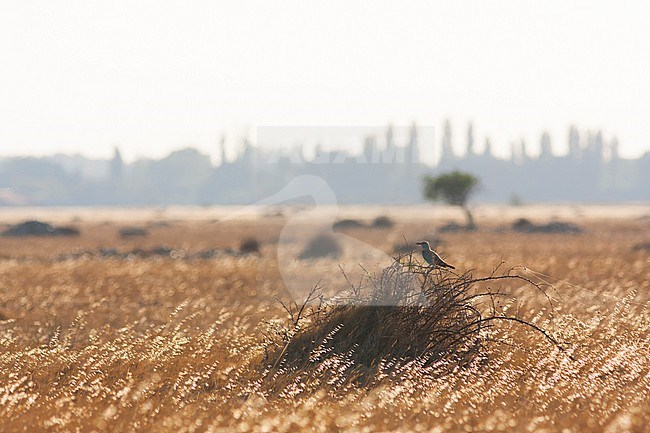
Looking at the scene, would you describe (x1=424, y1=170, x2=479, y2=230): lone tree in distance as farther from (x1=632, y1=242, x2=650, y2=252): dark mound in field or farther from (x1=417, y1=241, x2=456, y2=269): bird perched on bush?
(x1=417, y1=241, x2=456, y2=269): bird perched on bush

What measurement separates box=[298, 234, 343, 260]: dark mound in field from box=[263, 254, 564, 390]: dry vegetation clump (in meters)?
18.6

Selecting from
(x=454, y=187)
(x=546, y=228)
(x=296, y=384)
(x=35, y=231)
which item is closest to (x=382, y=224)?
(x=454, y=187)

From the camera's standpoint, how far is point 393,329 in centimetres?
881

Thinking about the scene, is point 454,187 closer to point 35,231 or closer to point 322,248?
point 35,231

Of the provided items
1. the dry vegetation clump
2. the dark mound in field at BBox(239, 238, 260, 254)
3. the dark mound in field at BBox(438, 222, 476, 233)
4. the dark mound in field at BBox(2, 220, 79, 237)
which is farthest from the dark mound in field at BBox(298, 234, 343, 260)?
the dark mound in field at BBox(2, 220, 79, 237)

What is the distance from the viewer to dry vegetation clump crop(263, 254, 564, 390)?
340 inches

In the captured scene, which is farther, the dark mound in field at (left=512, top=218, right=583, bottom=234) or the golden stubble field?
the dark mound in field at (left=512, top=218, right=583, bottom=234)

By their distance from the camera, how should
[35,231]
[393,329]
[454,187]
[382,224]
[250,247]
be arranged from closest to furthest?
[393,329] → [250,247] → [35,231] → [382,224] → [454,187]

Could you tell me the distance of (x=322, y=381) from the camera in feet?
26.0

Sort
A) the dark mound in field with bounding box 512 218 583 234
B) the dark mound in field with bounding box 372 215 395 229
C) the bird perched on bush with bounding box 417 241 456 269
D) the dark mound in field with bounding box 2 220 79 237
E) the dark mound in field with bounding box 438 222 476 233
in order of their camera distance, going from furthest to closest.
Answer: the dark mound in field with bounding box 372 215 395 229 → the dark mound in field with bounding box 438 222 476 233 → the dark mound in field with bounding box 512 218 583 234 → the dark mound in field with bounding box 2 220 79 237 → the bird perched on bush with bounding box 417 241 456 269

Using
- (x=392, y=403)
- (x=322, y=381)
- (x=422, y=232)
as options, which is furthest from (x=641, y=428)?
(x=422, y=232)

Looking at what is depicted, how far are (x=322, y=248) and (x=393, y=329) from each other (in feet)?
64.5

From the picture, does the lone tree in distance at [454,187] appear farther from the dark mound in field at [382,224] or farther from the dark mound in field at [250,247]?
the dark mound in field at [250,247]

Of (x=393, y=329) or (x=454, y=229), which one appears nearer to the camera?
(x=393, y=329)
